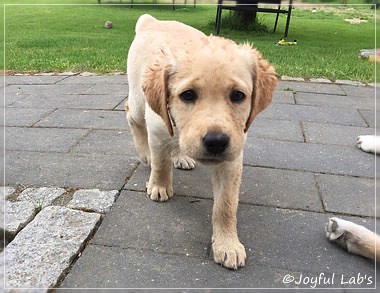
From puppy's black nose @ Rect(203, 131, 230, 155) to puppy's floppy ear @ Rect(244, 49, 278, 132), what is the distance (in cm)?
37

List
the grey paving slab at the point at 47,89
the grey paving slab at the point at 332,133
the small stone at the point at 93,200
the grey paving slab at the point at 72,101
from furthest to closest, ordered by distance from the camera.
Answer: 1. the grey paving slab at the point at 47,89
2. the grey paving slab at the point at 72,101
3. the grey paving slab at the point at 332,133
4. the small stone at the point at 93,200

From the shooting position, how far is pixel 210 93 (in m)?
2.07

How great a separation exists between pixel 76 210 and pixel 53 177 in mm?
627

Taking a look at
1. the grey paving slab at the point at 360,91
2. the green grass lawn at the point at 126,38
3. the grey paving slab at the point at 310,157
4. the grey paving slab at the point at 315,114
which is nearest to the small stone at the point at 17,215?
the grey paving slab at the point at 310,157

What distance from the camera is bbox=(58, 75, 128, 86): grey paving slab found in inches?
235

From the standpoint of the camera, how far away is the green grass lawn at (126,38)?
683cm

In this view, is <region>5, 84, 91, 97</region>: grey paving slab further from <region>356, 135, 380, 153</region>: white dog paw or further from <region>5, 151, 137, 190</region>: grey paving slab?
<region>356, 135, 380, 153</region>: white dog paw

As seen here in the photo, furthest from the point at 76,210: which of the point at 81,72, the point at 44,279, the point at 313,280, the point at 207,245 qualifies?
the point at 81,72

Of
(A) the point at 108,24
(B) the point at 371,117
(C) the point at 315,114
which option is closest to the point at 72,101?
(C) the point at 315,114

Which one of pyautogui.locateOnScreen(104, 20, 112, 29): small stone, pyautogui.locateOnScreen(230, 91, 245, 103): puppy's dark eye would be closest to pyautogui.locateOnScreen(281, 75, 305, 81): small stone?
pyautogui.locateOnScreen(230, 91, 245, 103): puppy's dark eye

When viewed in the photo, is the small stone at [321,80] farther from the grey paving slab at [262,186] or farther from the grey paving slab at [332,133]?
the grey paving slab at [262,186]

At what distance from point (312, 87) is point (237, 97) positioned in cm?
405

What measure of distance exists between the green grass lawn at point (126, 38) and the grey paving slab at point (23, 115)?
4.47 feet

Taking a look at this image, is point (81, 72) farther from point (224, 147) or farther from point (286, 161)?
point (224, 147)
